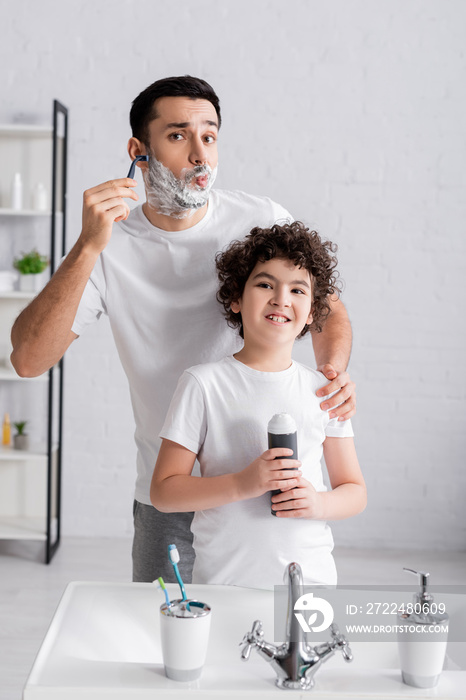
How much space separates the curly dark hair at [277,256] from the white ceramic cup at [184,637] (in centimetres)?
62

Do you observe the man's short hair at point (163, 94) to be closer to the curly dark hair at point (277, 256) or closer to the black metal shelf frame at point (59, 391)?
the curly dark hair at point (277, 256)

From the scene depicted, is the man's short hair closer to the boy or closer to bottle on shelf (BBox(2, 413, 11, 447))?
Result: the boy

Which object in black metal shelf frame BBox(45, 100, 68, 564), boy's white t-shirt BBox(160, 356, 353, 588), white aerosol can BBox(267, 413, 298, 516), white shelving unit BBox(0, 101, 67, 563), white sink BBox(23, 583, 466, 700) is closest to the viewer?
white sink BBox(23, 583, 466, 700)

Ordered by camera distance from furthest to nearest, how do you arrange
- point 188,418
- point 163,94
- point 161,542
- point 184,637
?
1. point 161,542
2. point 163,94
3. point 188,418
4. point 184,637

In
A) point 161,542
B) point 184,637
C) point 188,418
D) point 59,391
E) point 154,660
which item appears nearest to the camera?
point 184,637

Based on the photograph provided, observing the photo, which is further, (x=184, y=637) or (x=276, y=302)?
(x=276, y=302)

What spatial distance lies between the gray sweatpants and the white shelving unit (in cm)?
171

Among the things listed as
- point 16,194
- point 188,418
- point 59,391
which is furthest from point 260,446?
point 16,194

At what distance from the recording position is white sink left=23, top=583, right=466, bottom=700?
0.90 meters

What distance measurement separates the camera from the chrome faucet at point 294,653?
93 centimetres

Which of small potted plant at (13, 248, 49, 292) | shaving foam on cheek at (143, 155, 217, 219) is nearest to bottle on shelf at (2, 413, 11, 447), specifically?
small potted plant at (13, 248, 49, 292)

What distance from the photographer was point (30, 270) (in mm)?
3281

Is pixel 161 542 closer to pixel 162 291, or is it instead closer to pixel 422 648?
pixel 162 291

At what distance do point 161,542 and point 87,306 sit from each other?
0.52m
